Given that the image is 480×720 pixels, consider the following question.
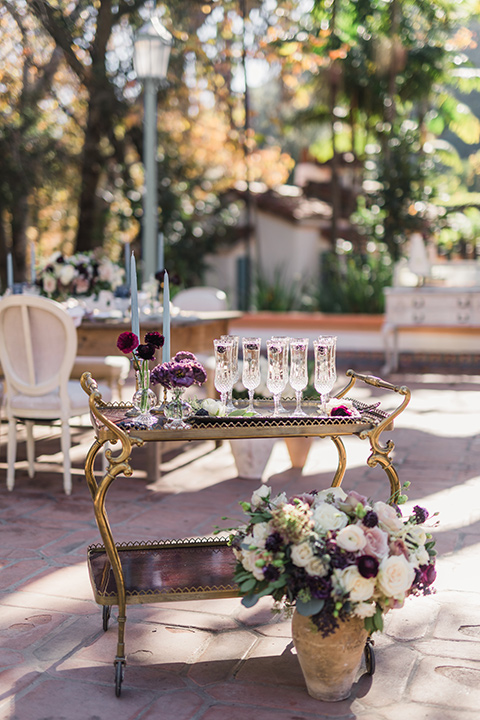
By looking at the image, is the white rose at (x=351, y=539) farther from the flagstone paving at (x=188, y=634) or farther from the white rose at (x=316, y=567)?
the flagstone paving at (x=188, y=634)

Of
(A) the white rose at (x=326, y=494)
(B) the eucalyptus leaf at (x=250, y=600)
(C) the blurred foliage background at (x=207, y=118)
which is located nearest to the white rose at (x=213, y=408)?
(A) the white rose at (x=326, y=494)

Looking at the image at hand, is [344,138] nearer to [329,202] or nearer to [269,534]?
[329,202]

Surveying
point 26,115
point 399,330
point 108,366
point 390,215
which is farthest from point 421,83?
point 108,366

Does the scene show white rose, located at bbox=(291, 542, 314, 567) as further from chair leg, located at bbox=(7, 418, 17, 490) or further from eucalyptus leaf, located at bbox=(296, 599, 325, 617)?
chair leg, located at bbox=(7, 418, 17, 490)

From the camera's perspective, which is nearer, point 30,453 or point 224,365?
point 224,365

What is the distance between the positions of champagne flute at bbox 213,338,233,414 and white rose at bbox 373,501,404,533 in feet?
2.22

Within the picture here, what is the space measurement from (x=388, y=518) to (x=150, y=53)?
19.7 ft

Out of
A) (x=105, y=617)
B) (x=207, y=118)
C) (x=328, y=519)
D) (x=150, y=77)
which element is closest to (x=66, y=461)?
(x=105, y=617)

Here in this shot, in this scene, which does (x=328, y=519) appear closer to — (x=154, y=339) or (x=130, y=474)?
(x=130, y=474)

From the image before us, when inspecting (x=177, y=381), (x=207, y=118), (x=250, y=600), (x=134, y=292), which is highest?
(x=207, y=118)

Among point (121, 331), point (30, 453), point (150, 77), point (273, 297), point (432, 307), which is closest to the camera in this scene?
point (30, 453)

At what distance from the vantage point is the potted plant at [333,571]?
7.73ft

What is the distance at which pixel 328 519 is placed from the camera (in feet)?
8.12

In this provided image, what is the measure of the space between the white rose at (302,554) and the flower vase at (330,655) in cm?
18
